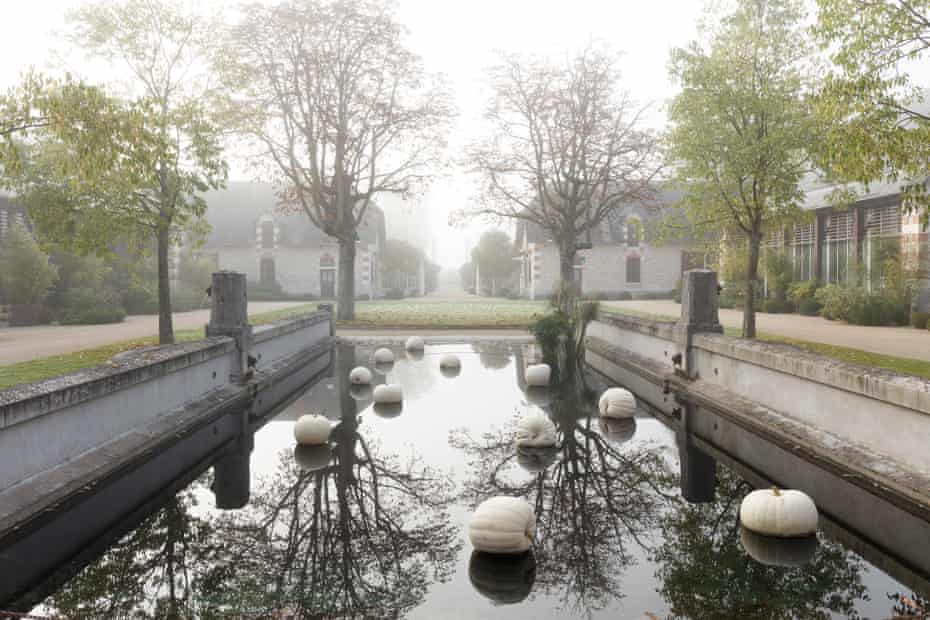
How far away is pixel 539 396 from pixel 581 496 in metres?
5.25

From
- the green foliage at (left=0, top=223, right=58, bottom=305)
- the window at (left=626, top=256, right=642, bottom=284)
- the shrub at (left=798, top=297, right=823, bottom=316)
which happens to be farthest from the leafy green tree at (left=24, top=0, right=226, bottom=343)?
the window at (left=626, top=256, right=642, bottom=284)

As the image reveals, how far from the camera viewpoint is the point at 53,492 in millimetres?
5668

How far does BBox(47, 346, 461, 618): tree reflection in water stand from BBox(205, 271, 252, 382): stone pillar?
5128 millimetres

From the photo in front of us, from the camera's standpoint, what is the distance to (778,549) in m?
4.93

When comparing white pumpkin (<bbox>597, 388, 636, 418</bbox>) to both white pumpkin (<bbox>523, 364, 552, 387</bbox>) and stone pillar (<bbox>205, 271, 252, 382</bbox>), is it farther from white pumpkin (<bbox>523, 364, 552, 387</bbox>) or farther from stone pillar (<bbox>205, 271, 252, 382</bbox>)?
stone pillar (<bbox>205, 271, 252, 382</bbox>)

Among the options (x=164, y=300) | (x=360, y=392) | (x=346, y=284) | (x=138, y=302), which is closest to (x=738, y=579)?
(x=360, y=392)

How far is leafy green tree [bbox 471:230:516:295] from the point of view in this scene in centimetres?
6656

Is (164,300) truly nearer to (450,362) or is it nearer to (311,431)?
(450,362)

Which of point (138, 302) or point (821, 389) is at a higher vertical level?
point (138, 302)

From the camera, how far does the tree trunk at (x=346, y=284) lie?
89.4ft

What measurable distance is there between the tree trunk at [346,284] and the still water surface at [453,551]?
19372mm

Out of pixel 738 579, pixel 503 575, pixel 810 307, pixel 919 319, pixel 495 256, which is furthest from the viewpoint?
pixel 495 256

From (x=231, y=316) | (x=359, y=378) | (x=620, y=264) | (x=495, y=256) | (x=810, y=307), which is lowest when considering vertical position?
(x=359, y=378)

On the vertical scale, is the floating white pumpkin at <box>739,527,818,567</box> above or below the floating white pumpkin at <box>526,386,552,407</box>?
below
